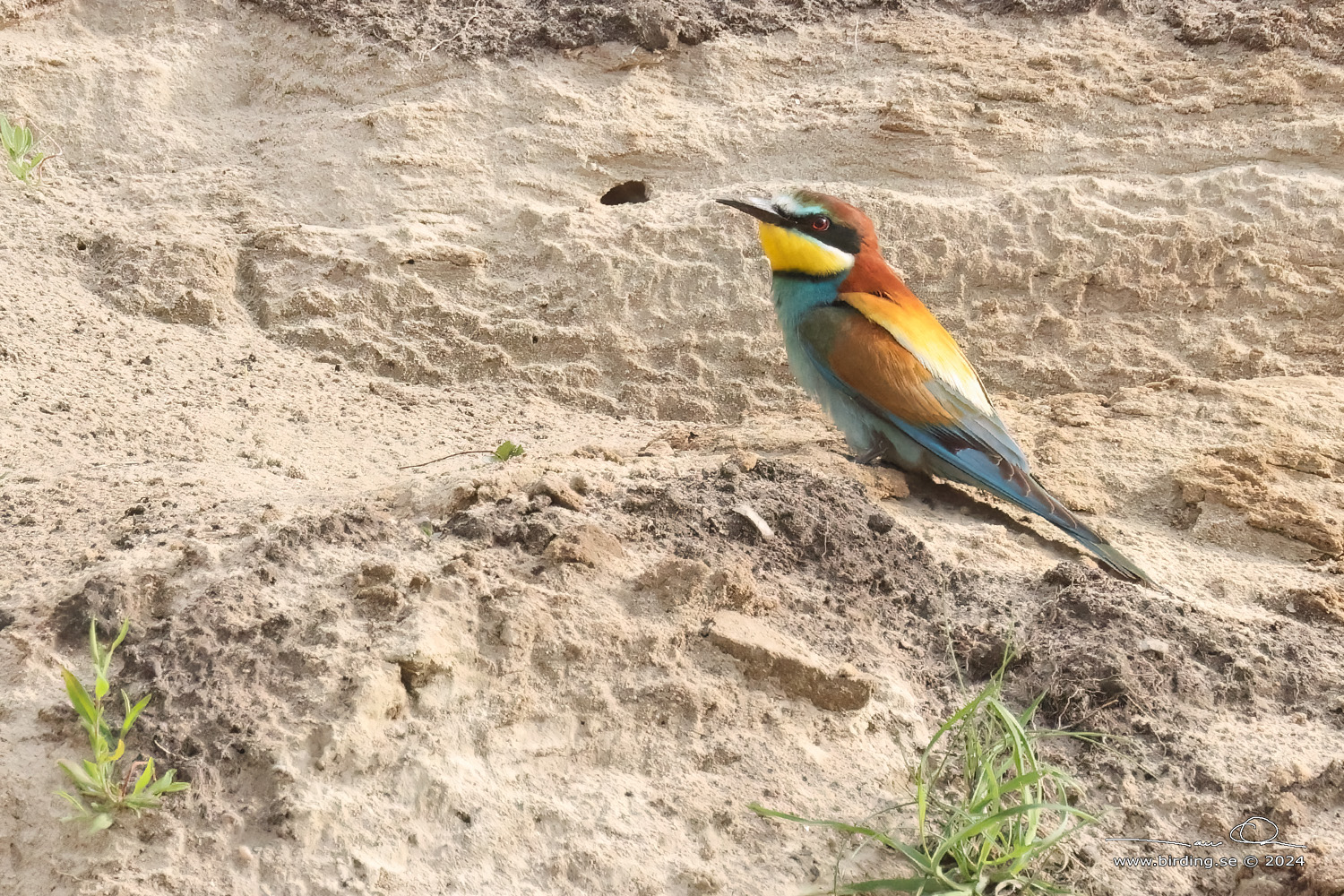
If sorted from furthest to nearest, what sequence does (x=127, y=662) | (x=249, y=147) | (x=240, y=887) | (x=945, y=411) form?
1. (x=249, y=147)
2. (x=945, y=411)
3. (x=127, y=662)
4. (x=240, y=887)

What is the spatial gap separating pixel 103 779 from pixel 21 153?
2955mm

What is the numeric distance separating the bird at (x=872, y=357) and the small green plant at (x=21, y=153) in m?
2.31

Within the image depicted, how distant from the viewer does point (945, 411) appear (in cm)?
313

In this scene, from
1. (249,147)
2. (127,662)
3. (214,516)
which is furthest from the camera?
(249,147)

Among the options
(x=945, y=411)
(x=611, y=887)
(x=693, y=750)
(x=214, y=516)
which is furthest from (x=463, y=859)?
(x=945, y=411)

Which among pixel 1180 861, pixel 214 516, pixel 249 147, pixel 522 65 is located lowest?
pixel 1180 861

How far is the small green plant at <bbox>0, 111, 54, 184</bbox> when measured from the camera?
3.68m

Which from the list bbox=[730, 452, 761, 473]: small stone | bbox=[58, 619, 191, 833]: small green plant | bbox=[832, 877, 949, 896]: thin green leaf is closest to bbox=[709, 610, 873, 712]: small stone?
bbox=[832, 877, 949, 896]: thin green leaf

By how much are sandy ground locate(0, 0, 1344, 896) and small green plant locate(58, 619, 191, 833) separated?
4 centimetres

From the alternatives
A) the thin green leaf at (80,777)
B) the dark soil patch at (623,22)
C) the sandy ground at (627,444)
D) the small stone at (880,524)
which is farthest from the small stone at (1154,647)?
the dark soil patch at (623,22)

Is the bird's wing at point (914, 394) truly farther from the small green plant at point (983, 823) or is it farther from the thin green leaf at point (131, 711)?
the thin green leaf at point (131, 711)

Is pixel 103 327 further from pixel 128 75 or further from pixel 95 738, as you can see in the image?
pixel 95 738

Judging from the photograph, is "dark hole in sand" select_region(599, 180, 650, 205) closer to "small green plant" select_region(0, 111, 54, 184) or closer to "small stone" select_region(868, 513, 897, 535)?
"small green plant" select_region(0, 111, 54, 184)

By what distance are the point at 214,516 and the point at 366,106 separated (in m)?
2.32
